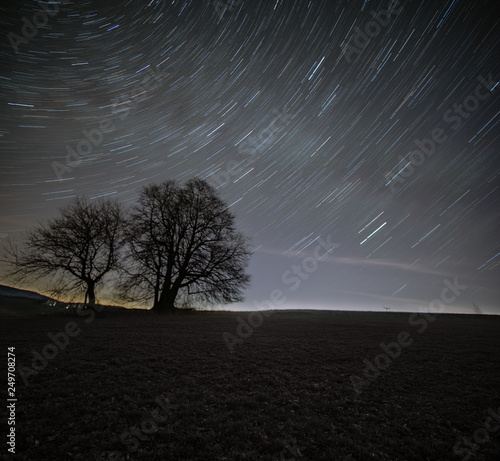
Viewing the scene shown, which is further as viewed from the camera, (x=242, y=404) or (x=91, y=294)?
(x=91, y=294)

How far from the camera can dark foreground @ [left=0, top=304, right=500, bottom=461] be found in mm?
4395

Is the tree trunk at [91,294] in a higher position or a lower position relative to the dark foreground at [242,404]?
higher

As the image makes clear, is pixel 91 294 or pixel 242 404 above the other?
pixel 91 294

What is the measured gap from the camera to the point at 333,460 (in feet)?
13.8

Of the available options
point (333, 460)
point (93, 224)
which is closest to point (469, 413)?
point (333, 460)

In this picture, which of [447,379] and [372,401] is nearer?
[372,401]

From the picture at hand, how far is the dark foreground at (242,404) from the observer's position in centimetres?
439

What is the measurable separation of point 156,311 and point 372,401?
23147mm

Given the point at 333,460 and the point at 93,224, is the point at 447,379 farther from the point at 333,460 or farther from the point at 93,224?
the point at 93,224

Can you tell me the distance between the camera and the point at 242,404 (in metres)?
6.03

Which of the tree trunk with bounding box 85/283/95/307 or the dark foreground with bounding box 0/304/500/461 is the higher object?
the tree trunk with bounding box 85/283/95/307

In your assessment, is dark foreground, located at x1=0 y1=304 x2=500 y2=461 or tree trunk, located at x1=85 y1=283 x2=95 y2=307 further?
tree trunk, located at x1=85 y1=283 x2=95 y2=307

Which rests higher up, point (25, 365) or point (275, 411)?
point (25, 365)

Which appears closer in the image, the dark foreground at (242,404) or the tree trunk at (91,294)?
the dark foreground at (242,404)
